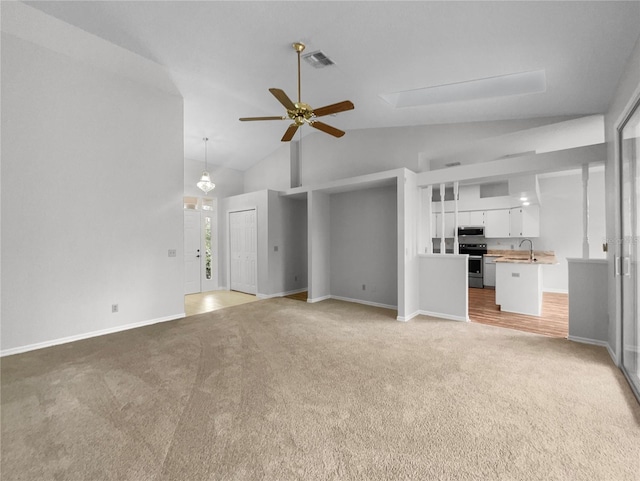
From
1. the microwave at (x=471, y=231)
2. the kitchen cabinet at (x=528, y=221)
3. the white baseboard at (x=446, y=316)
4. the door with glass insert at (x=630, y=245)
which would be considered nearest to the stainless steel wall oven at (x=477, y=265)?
the microwave at (x=471, y=231)

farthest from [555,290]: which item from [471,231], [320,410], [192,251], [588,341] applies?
[192,251]

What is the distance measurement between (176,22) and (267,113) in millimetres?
2313

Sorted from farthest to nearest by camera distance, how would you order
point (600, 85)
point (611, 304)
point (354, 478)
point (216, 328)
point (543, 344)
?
point (216, 328) < point (543, 344) < point (611, 304) < point (600, 85) < point (354, 478)

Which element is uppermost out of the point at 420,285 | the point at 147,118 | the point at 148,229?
the point at 147,118

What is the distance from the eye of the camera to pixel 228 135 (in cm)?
617

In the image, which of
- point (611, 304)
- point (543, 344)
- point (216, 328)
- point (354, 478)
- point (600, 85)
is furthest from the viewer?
point (216, 328)

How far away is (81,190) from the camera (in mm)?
3826

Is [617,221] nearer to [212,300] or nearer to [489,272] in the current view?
[489,272]

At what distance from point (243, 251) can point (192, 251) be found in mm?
1246

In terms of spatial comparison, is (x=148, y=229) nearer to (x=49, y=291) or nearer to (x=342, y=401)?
(x=49, y=291)

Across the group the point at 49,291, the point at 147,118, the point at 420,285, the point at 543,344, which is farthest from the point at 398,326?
the point at 147,118

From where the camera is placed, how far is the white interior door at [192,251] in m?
7.05

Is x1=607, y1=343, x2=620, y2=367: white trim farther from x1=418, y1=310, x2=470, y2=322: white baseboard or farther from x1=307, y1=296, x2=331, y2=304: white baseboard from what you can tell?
x1=307, y1=296, x2=331, y2=304: white baseboard

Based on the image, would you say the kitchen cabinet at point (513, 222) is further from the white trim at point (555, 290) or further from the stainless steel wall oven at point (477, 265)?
the white trim at point (555, 290)
